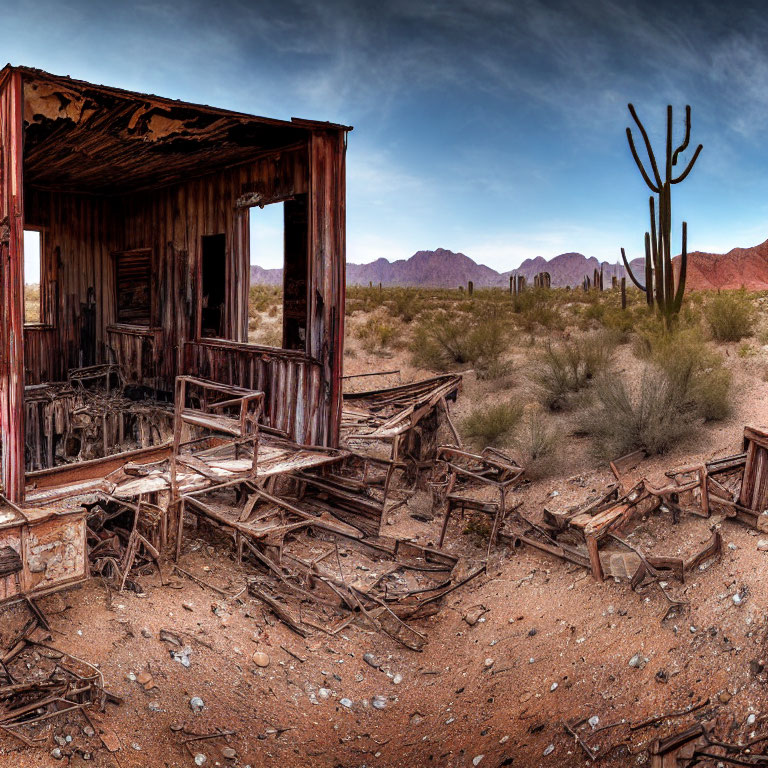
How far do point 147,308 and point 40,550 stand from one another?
23.4 ft

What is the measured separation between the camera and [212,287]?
1053cm

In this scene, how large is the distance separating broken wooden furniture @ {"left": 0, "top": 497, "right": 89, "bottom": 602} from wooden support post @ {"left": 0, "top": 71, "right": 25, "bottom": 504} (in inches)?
19.5

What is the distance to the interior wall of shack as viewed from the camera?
775 centimetres

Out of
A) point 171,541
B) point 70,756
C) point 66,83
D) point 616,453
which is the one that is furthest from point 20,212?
point 616,453

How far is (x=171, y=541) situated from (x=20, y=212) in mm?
3229

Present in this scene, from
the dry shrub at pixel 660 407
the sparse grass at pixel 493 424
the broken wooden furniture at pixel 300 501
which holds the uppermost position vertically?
the dry shrub at pixel 660 407

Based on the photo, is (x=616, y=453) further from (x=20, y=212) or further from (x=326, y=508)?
(x=20, y=212)

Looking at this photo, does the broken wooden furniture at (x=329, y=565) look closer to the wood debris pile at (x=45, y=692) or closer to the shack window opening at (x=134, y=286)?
the wood debris pile at (x=45, y=692)

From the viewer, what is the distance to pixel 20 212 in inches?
219

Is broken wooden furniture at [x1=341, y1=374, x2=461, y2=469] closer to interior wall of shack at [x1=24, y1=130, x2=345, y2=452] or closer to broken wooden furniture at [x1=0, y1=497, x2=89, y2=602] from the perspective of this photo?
interior wall of shack at [x1=24, y1=130, x2=345, y2=452]

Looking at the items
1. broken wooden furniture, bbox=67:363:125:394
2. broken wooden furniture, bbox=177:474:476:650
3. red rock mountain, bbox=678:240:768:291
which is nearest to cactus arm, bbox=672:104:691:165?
broken wooden furniture, bbox=177:474:476:650

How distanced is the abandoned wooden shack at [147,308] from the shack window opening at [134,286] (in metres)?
0.04

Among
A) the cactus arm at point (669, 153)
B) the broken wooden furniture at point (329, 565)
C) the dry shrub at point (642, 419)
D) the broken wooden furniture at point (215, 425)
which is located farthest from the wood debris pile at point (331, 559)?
the cactus arm at point (669, 153)

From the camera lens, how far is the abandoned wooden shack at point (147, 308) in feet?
18.4
